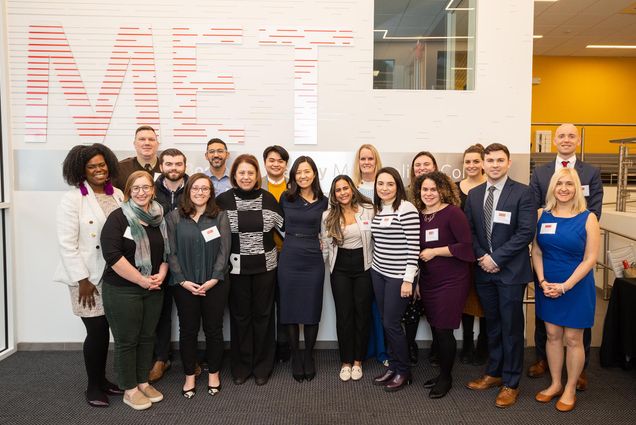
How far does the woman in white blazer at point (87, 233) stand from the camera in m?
2.76

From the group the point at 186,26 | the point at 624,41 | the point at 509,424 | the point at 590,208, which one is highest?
the point at 624,41

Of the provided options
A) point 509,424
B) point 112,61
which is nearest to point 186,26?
point 112,61

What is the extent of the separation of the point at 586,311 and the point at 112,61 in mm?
4186

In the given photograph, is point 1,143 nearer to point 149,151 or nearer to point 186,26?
point 149,151

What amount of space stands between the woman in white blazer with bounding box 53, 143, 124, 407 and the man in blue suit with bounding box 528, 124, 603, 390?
10.2ft

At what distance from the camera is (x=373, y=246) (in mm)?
3176

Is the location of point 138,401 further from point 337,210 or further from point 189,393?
point 337,210

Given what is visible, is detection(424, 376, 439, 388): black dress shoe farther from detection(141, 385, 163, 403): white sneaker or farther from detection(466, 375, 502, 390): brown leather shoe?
detection(141, 385, 163, 403): white sneaker

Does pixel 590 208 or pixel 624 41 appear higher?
pixel 624 41

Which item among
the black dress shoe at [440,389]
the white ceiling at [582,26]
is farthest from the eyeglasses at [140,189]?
the white ceiling at [582,26]

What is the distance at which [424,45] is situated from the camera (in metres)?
4.05

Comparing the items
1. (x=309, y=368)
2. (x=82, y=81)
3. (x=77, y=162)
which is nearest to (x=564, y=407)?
(x=309, y=368)

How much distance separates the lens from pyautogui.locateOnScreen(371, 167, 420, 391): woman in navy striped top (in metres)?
2.93

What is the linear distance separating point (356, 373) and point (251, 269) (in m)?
1.15
